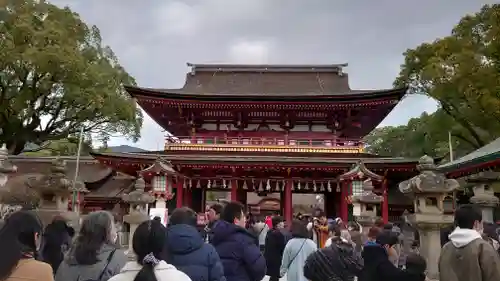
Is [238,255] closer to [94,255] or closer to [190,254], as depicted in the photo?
[190,254]

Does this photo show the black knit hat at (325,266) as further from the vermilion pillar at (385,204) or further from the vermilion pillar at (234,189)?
the vermilion pillar at (234,189)

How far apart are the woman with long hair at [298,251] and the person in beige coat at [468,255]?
209cm

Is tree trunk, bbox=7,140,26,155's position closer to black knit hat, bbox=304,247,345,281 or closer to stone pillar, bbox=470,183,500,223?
stone pillar, bbox=470,183,500,223

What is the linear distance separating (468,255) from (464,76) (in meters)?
20.1

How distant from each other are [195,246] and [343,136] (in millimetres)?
19692

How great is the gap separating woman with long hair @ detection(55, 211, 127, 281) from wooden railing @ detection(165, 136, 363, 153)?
17.3 m

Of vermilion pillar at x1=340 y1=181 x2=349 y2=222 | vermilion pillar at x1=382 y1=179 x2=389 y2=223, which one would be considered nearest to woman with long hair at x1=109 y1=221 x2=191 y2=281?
vermilion pillar at x1=340 y1=181 x2=349 y2=222

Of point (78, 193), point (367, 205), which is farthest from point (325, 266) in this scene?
point (78, 193)

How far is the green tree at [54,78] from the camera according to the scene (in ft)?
82.6

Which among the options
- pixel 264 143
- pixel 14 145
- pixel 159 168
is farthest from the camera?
pixel 14 145

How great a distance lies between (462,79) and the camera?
21.8 m

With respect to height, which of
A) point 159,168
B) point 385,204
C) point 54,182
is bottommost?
point 385,204

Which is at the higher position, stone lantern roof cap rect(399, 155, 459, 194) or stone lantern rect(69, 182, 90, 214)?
stone lantern roof cap rect(399, 155, 459, 194)

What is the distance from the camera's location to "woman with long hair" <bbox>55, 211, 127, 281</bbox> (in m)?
3.39
